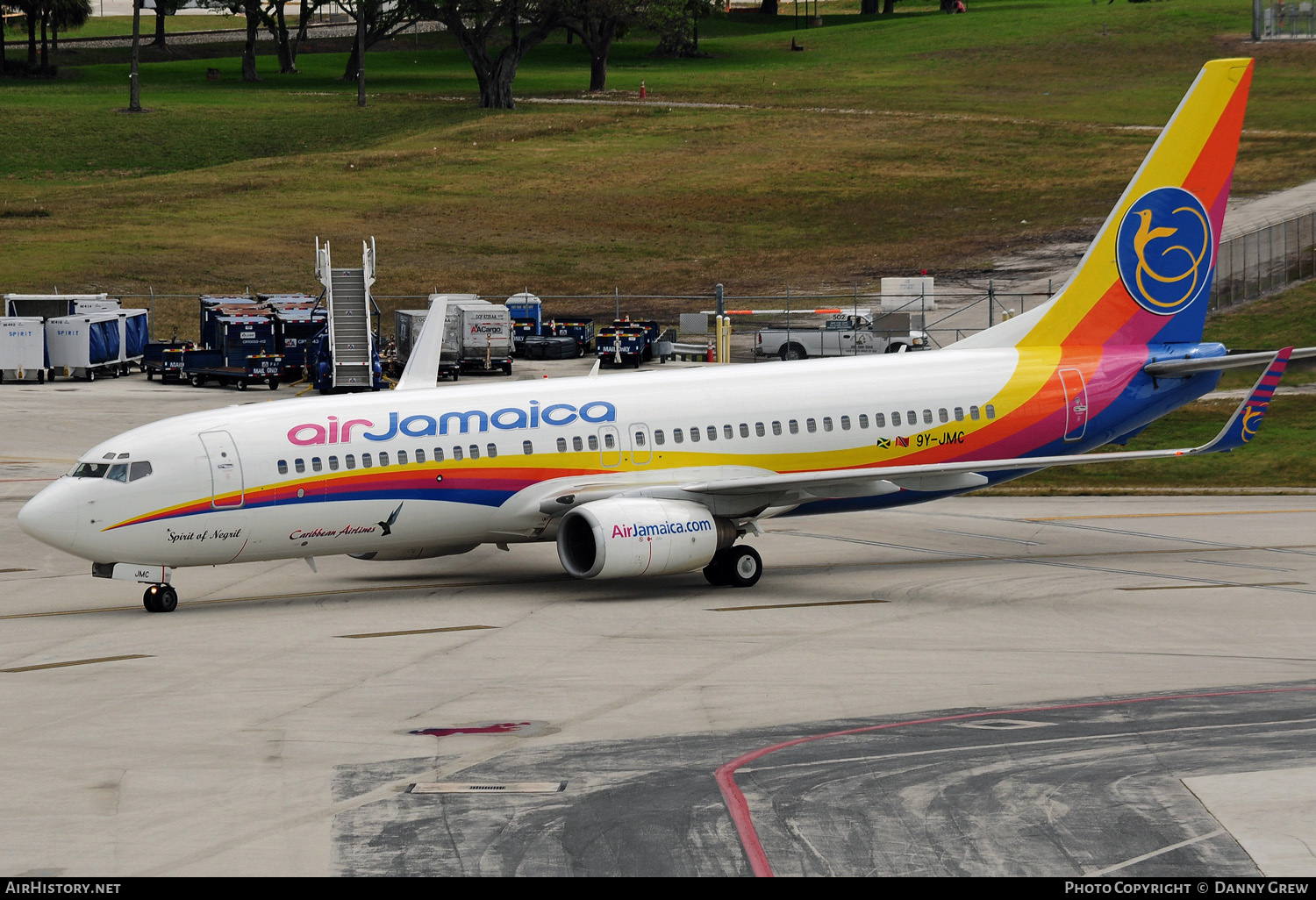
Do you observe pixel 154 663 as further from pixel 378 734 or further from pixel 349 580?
pixel 349 580

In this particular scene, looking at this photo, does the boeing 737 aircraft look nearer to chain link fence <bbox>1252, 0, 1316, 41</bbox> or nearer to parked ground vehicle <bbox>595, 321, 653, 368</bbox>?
parked ground vehicle <bbox>595, 321, 653, 368</bbox>

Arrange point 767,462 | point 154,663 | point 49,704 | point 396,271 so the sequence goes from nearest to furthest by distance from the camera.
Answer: point 49,704 → point 154,663 → point 767,462 → point 396,271

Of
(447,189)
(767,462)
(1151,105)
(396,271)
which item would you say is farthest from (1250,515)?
(1151,105)

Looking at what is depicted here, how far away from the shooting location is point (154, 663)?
27797 mm

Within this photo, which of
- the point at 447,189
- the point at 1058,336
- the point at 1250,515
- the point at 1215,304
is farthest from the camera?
the point at 447,189

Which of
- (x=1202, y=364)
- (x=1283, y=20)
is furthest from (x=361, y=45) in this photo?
(x=1202, y=364)

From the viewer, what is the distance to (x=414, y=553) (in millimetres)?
34781

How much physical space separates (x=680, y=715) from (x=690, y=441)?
1175 cm

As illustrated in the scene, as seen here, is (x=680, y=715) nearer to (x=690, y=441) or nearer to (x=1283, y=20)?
(x=690, y=441)

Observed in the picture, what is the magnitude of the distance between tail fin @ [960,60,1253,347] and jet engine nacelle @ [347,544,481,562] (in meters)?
13.7

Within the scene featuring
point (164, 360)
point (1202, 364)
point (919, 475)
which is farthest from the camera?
point (164, 360)

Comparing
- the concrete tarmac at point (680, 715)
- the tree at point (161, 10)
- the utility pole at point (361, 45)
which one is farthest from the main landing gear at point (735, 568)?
the tree at point (161, 10)

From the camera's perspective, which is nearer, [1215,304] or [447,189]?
[1215,304]
